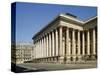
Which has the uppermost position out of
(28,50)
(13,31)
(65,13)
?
(65,13)

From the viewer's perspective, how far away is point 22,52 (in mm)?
2549

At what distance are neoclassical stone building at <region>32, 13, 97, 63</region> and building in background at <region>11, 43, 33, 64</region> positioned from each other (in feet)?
0.19

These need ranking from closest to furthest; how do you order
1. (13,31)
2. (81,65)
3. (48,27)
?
(13,31), (48,27), (81,65)

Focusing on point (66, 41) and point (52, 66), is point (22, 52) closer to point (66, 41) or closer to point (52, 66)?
point (52, 66)

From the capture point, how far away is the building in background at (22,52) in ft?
8.13

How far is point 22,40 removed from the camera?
8.29ft

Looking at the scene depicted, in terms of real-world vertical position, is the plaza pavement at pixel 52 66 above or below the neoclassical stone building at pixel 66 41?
below

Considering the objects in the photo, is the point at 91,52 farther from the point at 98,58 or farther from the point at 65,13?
the point at 65,13

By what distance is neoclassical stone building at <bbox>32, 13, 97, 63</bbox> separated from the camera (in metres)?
2.70

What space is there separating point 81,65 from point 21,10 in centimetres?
99

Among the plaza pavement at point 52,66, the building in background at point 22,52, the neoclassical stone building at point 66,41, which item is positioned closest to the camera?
the building in background at point 22,52

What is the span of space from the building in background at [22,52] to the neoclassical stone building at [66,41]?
0.06 metres

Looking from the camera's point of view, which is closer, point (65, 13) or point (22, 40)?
point (22, 40)

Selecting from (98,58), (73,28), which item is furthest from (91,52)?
(73,28)
